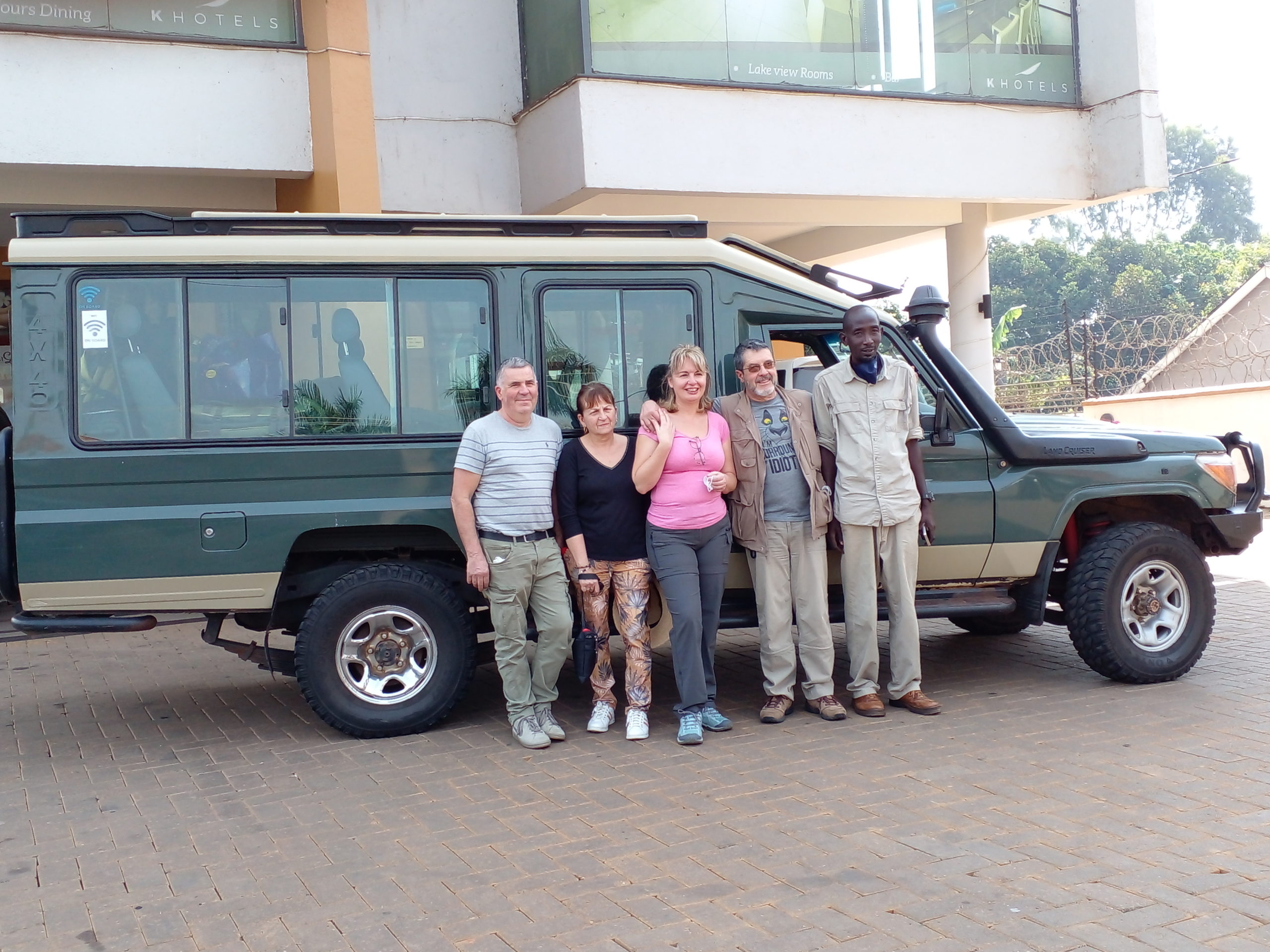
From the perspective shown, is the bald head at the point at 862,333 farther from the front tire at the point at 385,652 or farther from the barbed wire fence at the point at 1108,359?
the barbed wire fence at the point at 1108,359

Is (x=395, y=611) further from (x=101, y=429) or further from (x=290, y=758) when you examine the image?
(x=101, y=429)

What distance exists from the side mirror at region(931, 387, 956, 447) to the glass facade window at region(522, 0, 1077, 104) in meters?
5.32

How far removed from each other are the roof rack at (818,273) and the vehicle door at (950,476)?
0.39 meters

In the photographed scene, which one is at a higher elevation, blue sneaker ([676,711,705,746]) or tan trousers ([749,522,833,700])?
tan trousers ([749,522,833,700])

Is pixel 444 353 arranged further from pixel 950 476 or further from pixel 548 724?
pixel 950 476

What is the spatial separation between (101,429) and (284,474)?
829 millimetres

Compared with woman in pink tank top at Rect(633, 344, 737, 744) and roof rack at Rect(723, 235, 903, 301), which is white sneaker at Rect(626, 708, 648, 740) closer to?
woman in pink tank top at Rect(633, 344, 737, 744)

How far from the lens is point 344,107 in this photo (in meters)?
9.84

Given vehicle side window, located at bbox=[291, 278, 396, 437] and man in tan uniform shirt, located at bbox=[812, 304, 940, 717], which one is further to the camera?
man in tan uniform shirt, located at bbox=[812, 304, 940, 717]

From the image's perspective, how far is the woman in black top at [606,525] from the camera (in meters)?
5.80

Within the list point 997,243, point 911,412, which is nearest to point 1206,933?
point 911,412

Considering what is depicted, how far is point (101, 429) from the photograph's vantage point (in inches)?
219

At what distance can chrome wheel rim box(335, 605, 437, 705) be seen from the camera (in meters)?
5.89

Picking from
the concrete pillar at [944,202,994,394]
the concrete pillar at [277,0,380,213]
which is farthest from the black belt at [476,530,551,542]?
the concrete pillar at [944,202,994,394]
